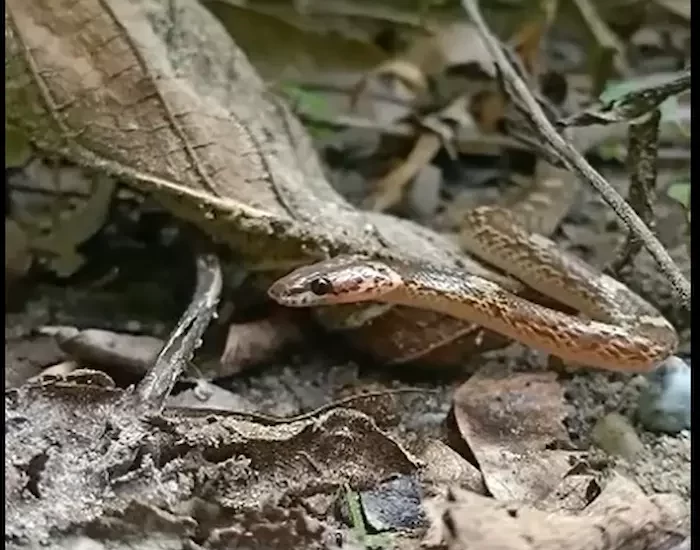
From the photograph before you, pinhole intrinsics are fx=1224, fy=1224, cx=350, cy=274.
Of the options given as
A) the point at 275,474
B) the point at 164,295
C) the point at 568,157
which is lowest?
the point at 164,295

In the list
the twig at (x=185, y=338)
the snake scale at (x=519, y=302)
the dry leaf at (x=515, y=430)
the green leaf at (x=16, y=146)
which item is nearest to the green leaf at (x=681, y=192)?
the snake scale at (x=519, y=302)

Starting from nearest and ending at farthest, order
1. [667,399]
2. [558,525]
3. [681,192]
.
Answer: [558,525], [667,399], [681,192]

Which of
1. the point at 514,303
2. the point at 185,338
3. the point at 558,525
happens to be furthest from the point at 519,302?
the point at 558,525

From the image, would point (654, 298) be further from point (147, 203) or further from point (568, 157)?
point (147, 203)

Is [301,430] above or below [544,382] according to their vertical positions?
above

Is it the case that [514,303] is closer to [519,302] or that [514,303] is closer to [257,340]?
[519,302]

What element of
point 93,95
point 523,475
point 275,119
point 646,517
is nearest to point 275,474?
point 523,475
